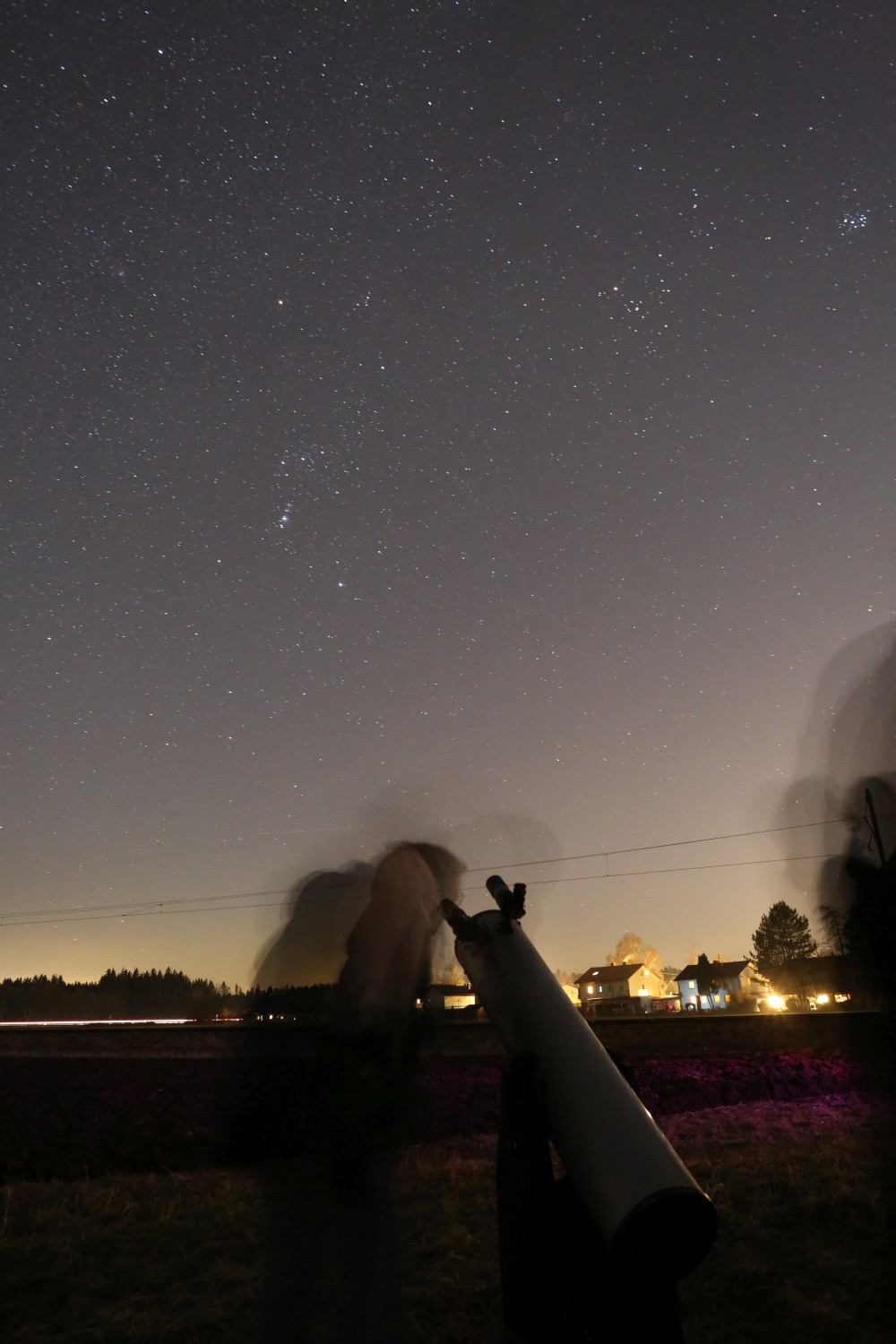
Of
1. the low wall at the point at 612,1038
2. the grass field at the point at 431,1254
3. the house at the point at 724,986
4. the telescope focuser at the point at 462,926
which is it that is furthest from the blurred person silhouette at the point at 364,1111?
the house at the point at 724,986

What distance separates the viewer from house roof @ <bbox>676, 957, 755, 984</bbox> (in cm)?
7925

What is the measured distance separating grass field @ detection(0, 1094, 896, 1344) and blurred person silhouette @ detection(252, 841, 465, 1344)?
0.63 ft

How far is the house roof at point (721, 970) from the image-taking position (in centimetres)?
7925

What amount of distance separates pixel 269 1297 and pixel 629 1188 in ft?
12.2

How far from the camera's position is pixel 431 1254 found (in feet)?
21.3

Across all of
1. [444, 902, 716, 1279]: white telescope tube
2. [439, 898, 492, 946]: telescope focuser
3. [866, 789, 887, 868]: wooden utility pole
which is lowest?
[444, 902, 716, 1279]: white telescope tube

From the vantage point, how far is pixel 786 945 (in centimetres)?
8144

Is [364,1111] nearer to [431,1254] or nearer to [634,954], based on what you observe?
[431,1254]

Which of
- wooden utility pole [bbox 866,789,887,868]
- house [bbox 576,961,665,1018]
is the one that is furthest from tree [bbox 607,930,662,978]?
wooden utility pole [bbox 866,789,887,868]

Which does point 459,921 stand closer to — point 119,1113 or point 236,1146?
point 236,1146

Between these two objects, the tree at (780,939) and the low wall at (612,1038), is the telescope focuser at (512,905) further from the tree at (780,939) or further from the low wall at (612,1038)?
the tree at (780,939)

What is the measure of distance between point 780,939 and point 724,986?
9.14 m

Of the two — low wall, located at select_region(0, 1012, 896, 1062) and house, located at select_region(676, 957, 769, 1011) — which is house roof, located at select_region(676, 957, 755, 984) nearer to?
house, located at select_region(676, 957, 769, 1011)

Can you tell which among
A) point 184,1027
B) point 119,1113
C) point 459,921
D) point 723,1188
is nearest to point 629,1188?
point 459,921
